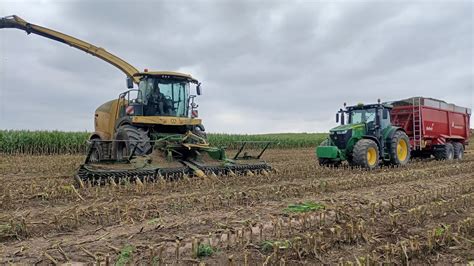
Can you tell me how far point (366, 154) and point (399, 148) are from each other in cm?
257

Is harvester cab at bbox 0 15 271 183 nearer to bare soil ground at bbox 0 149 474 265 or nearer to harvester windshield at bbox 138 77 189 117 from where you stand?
harvester windshield at bbox 138 77 189 117

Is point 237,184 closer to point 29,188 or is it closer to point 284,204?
point 284,204

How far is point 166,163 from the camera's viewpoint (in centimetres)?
855

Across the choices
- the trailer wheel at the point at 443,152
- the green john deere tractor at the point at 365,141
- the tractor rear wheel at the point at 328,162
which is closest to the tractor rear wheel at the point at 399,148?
the green john deere tractor at the point at 365,141

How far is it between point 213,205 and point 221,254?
6.83 feet

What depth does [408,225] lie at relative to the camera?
4793 millimetres

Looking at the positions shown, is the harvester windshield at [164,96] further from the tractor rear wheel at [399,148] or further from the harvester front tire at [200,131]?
the tractor rear wheel at [399,148]

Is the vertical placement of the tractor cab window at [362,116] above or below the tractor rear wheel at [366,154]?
above

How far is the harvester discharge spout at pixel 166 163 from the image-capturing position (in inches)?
295

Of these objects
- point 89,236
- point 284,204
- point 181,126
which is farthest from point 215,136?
point 89,236

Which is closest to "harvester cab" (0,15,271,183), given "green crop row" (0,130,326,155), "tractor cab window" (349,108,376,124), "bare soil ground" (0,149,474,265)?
"bare soil ground" (0,149,474,265)

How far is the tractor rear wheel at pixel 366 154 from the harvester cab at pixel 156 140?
2926 millimetres

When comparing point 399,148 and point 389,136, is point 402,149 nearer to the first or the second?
point 399,148

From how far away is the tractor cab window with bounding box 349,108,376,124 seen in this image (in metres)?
12.4
